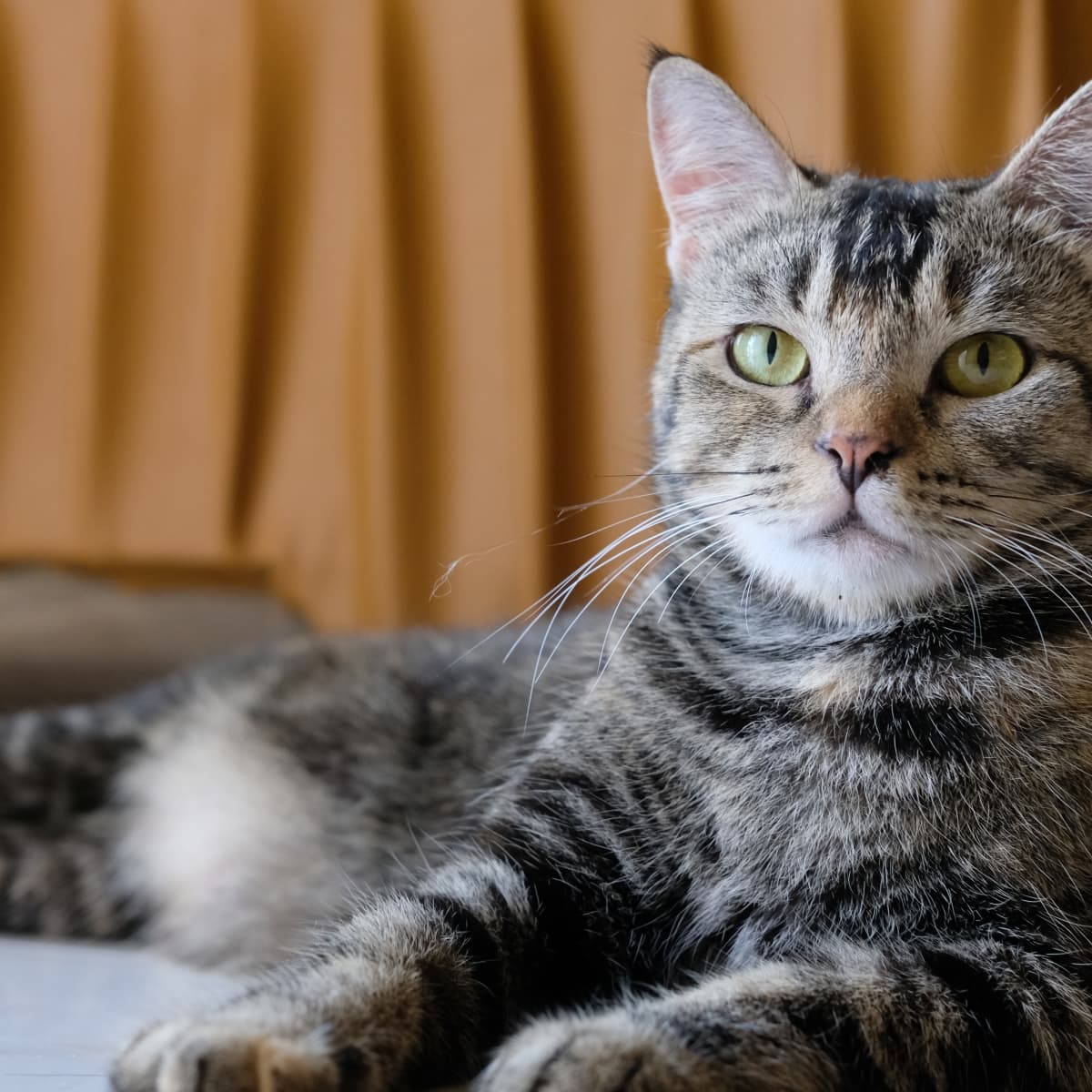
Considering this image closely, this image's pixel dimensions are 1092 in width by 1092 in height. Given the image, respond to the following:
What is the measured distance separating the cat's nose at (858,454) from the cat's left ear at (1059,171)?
34 centimetres

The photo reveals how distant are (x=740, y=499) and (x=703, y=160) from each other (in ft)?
1.42

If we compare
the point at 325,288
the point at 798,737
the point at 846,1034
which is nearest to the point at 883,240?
the point at 798,737

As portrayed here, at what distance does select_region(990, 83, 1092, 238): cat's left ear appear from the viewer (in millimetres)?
1056

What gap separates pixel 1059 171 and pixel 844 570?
44 cm

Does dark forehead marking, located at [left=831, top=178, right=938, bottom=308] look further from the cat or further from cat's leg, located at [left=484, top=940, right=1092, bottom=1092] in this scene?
cat's leg, located at [left=484, top=940, right=1092, bottom=1092]

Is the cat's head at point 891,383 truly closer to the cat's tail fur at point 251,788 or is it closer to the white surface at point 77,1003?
the cat's tail fur at point 251,788

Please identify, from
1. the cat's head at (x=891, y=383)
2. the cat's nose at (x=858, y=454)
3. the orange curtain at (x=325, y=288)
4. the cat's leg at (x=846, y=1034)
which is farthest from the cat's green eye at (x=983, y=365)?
the orange curtain at (x=325, y=288)

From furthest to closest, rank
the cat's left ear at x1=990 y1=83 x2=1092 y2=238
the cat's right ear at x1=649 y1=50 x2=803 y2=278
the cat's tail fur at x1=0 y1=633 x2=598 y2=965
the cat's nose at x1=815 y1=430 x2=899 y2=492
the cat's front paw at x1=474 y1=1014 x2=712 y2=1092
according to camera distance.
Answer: the cat's tail fur at x1=0 y1=633 x2=598 y2=965
the cat's right ear at x1=649 y1=50 x2=803 y2=278
the cat's left ear at x1=990 y1=83 x2=1092 y2=238
the cat's nose at x1=815 y1=430 x2=899 y2=492
the cat's front paw at x1=474 y1=1014 x2=712 y2=1092

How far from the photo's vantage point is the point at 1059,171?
108cm

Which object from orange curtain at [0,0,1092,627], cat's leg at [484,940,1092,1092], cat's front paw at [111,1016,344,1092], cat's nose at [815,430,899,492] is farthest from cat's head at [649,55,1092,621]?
orange curtain at [0,0,1092,627]

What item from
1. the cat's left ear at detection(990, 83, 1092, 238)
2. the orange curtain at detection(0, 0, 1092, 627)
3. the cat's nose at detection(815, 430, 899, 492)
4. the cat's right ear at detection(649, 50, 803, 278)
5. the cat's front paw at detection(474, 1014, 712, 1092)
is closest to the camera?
the cat's front paw at detection(474, 1014, 712, 1092)

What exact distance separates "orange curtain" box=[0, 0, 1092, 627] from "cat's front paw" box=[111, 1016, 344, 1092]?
4.36ft

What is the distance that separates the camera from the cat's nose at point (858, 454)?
3.02 ft

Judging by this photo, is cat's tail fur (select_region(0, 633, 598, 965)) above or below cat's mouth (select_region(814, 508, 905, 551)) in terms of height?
below
